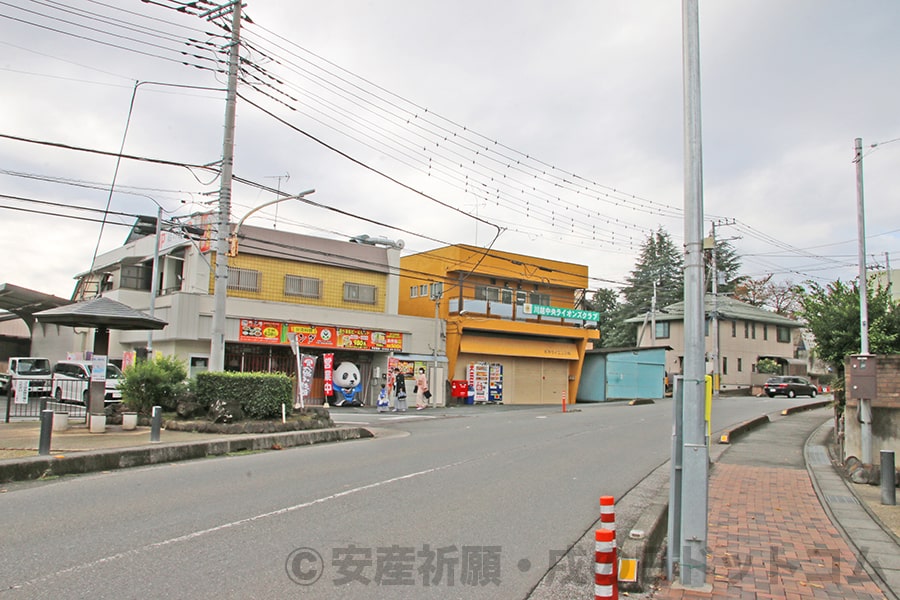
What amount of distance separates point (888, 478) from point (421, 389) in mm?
21571

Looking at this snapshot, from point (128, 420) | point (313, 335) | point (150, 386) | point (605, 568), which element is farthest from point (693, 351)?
point (313, 335)

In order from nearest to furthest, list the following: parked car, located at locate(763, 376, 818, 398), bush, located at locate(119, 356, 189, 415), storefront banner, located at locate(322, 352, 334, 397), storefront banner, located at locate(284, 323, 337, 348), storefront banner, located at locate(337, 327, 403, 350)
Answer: bush, located at locate(119, 356, 189, 415) < storefront banner, located at locate(284, 323, 337, 348) < storefront banner, located at locate(322, 352, 334, 397) < storefront banner, located at locate(337, 327, 403, 350) < parked car, located at locate(763, 376, 818, 398)

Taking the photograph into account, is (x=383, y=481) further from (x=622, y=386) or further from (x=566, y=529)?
(x=622, y=386)

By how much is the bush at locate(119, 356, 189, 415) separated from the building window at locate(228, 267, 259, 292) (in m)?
12.3

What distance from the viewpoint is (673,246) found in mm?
68062

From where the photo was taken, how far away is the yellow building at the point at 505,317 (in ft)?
114

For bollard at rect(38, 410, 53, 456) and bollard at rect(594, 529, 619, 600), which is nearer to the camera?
bollard at rect(594, 529, 619, 600)

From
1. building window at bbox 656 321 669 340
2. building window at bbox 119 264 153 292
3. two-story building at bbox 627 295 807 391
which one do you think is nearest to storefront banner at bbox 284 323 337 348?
building window at bbox 119 264 153 292

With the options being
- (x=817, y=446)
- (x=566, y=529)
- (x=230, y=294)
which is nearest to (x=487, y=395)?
(x=230, y=294)

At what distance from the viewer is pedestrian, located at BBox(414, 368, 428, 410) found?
29500 mm

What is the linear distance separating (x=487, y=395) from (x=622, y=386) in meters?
11.1

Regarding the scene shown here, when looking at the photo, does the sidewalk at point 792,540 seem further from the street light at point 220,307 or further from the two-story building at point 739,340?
the two-story building at point 739,340

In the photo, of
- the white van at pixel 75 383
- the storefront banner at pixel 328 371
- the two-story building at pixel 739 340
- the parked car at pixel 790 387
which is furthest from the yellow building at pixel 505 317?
the white van at pixel 75 383

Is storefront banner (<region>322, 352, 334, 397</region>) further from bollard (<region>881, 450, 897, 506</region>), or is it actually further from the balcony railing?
bollard (<region>881, 450, 897, 506</region>)
